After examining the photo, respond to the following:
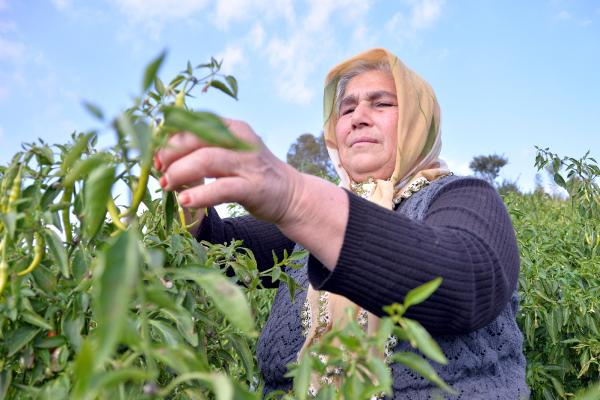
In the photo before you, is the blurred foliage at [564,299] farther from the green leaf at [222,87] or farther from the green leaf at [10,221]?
the green leaf at [10,221]

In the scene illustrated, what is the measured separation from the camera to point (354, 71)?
1.98 meters

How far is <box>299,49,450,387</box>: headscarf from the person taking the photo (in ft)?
5.35

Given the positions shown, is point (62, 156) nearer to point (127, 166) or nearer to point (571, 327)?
point (127, 166)

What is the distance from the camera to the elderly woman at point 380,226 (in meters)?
0.83

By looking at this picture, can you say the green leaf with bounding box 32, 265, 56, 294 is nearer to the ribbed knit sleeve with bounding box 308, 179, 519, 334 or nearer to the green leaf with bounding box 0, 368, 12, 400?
the green leaf with bounding box 0, 368, 12, 400

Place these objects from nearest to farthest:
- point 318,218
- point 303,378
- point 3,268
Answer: point 303,378, point 3,268, point 318,218

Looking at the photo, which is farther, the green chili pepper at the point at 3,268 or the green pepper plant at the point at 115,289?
the green chili pepper at the point at 3,268

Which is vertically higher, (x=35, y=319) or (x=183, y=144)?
(x=183, y=144)

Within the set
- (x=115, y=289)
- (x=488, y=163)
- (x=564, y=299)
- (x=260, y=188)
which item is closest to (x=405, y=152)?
(x=564, y=299)

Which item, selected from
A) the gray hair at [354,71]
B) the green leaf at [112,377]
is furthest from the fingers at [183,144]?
the gray hair at [354,71]

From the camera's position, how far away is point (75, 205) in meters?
0.75

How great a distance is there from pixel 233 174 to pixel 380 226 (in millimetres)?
313

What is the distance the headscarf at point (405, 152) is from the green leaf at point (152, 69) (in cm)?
113

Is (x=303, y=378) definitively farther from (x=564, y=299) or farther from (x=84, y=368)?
(x=564, y=299)
